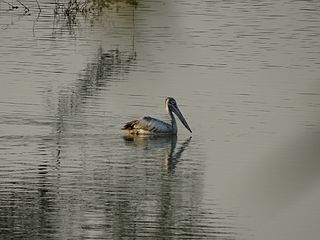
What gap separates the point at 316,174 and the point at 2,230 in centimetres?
461

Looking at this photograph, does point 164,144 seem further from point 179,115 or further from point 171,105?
point 171,105

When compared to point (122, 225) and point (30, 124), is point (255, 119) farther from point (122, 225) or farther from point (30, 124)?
point (122, 225)

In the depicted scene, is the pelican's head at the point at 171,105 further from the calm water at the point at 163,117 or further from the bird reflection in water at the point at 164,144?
the bird reflection in water at the point at 164,144

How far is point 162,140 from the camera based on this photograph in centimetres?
1248

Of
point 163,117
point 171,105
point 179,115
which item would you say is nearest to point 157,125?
point 179,115

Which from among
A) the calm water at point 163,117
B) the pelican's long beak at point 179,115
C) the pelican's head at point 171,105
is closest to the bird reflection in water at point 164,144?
the calm water at point 163,117

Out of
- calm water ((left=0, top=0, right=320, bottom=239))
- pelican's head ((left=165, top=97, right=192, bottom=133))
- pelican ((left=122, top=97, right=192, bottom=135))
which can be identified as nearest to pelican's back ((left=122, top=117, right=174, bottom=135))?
pelican ((left=122, top=97, right=192, bottom=135))

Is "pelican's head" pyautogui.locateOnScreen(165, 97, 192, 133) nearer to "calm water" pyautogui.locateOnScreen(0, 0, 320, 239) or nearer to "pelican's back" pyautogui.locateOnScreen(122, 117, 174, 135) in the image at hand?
"calm water" pyautogui.locateOnScreen(0, 0, 320, 239)

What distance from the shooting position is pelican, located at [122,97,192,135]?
1215 cm

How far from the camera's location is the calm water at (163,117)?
72.6 inches

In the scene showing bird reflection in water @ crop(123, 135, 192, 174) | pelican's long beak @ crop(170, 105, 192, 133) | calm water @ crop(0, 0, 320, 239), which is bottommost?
bird reflection in water @ crop(123, 135, 192, 174)

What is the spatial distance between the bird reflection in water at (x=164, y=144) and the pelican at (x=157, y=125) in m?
0.06

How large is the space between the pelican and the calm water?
0.43 ft

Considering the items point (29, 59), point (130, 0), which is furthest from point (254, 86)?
point (130, 0)
